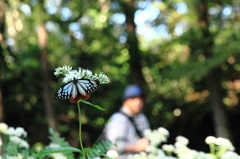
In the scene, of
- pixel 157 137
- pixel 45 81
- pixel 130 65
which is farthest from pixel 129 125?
pixel 45 81

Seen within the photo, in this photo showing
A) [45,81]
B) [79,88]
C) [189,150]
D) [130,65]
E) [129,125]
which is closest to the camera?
[79,88]

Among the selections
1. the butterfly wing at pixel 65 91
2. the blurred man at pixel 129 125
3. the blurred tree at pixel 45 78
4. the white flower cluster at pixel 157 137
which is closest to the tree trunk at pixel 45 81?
the blurred tree at pixel 45 78

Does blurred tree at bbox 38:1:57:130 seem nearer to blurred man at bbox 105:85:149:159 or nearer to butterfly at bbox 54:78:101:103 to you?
blurred man at bbox 105:85:149:159

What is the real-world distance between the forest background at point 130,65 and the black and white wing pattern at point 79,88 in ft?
24.1

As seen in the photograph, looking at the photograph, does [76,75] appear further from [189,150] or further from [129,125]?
[129,125]

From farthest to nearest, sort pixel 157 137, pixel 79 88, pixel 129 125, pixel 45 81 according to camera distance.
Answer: pixel 45 81 → pixel 129 125 → pixel 157 137 → pixel 79 88

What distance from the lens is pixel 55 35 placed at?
50.5 ft

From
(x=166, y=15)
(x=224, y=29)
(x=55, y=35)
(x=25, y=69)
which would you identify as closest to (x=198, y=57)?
(x=224, y=29)

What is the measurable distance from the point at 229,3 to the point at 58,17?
18.3ft

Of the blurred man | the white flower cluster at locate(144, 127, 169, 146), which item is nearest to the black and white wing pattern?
the white flower cluster at locate(144, 127, 169, 146)

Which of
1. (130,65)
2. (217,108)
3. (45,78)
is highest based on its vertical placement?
(45,78)

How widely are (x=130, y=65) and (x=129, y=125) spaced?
6.11 meters

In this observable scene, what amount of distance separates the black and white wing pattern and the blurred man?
6.13 feet

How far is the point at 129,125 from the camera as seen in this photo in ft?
11.1
